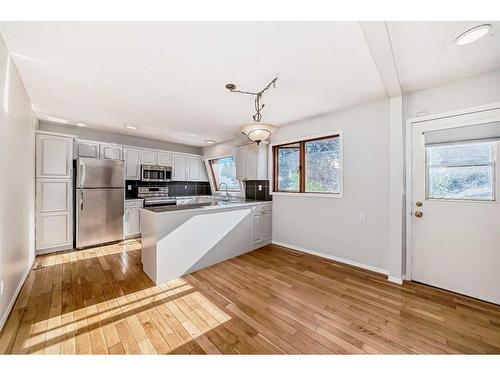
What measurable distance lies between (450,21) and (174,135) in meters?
4.77

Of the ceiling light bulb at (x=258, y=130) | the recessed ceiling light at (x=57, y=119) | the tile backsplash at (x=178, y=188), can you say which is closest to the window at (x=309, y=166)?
the ceiling light bulb at (x=258, y=130)

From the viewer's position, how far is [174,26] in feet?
4.79

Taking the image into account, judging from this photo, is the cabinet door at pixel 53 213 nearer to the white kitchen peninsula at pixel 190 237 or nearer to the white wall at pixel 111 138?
the white wall at pixel 111 138

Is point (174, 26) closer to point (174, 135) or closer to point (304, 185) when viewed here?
point (304, 185)

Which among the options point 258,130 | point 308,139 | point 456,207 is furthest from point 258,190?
point 456,207

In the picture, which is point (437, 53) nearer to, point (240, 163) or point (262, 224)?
point (262, 224)

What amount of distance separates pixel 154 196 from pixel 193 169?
1.38 meters

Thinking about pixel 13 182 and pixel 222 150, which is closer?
pixel 13 182

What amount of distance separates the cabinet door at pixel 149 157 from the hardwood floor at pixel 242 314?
273cm

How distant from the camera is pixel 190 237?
2.79 metres

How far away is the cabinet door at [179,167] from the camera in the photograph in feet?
17.9

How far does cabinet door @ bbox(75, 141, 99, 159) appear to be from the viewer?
389 centimetres

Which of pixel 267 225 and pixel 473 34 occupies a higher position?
pixel 473 34

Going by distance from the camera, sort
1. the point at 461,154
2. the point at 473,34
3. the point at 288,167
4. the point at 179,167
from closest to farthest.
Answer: the point at 473,34 < the point at 461,154 < the point at 288,167 < the point at 179,167
